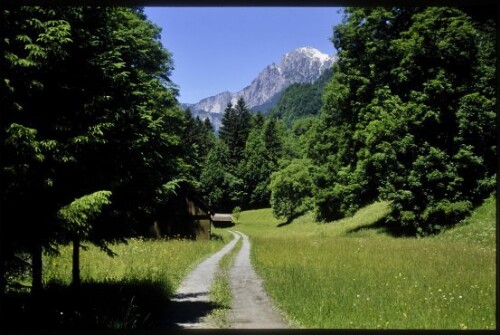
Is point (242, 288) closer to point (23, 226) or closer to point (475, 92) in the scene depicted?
point (23, 226)

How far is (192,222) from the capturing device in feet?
125

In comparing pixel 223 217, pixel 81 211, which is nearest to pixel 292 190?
pixel 223 217

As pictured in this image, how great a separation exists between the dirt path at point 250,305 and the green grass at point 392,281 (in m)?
0.32

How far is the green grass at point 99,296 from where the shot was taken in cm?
820

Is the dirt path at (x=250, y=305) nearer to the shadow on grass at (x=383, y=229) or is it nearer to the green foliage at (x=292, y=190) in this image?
the shadow on grass at (x=383, y=229)

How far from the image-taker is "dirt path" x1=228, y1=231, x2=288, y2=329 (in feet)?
31.4

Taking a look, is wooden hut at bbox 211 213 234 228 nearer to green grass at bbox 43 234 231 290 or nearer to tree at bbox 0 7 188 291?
green grass at bbox 43 234 231 290

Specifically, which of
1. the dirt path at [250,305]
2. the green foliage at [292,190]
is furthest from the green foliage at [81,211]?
the green foliage at [292,190]

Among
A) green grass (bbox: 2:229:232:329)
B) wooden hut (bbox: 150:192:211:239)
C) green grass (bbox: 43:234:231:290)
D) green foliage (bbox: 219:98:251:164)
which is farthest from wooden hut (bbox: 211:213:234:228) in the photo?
green grass (bbox: 2:229:232:329)

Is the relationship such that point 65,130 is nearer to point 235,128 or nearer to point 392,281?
point 392,281

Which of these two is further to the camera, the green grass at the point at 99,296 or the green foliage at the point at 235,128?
the green foliage at the point at 235,128

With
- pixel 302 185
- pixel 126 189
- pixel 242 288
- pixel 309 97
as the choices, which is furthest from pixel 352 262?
pixel 309 97

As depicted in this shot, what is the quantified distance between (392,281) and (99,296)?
7.84 metres

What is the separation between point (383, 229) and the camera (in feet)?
95.4
